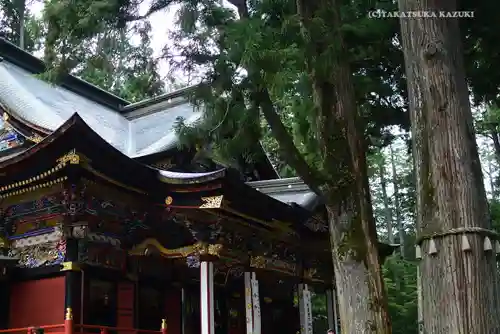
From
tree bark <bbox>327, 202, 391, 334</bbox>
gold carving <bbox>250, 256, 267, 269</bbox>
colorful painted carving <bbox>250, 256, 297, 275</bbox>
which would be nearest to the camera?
tree bark <bbox>327, 202, 391, 334</bbox>

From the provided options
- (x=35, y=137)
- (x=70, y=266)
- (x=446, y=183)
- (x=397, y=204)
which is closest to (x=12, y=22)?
(x=35, y=137)

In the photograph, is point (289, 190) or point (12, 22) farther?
point (12, 22)

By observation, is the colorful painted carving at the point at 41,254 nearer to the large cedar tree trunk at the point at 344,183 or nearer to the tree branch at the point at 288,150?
the tree branch at the point at 288,150

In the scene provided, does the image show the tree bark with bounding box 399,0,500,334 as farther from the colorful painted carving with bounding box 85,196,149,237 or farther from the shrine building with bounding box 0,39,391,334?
the colorful painted carving with bounding box 85,196,149,237

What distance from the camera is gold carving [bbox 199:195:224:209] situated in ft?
26.3

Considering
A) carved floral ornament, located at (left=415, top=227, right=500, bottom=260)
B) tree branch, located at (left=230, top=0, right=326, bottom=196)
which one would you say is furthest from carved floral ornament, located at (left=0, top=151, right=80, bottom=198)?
carved floral ornament, located at (left=415, top=227, right=500, bottom=260)

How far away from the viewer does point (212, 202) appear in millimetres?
8070

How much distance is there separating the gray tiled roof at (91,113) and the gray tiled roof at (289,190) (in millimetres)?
2078

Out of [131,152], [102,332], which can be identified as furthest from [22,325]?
[131,152]

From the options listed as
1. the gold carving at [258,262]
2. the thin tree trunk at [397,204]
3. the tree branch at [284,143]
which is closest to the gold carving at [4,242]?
the gold carving at [258,262]

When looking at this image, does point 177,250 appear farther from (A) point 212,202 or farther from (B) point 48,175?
(B) point 48,175

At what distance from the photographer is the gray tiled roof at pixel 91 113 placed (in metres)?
9.97

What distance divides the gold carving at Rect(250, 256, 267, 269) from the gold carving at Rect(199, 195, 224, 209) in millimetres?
2034

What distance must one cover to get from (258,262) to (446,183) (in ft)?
19.4
